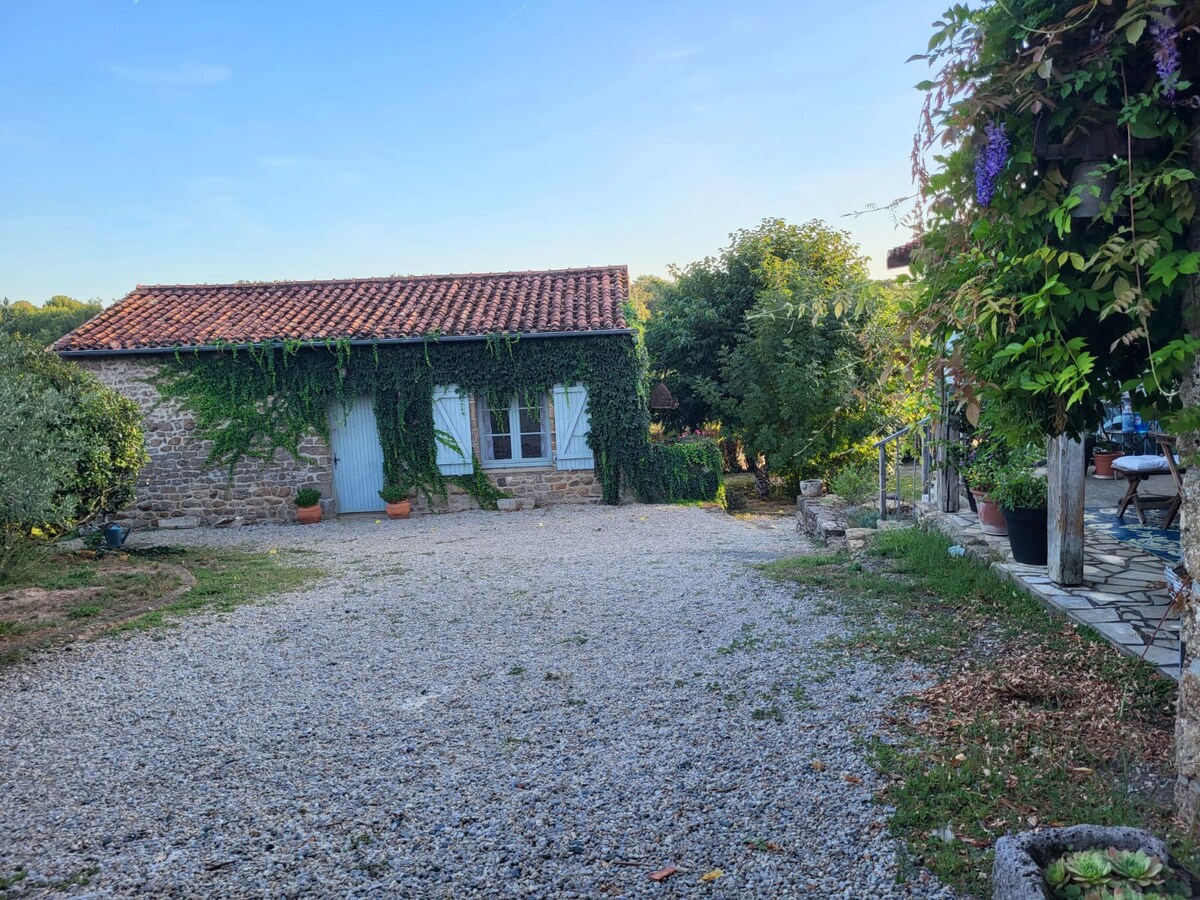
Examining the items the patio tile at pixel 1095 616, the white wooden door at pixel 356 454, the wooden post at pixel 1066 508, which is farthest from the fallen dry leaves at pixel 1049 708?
the white wooden door at pixel 356 454

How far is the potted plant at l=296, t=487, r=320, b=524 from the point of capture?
1167 cm

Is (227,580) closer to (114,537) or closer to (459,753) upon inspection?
(114,537)

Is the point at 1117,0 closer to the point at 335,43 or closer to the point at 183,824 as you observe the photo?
the point at 183,824

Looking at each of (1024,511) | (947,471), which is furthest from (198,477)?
(1024,511)

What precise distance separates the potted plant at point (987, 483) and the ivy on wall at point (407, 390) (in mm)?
6269

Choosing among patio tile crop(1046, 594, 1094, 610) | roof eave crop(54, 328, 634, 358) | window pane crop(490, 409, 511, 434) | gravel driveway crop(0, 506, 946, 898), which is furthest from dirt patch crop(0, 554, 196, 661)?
patio tile crop(1046, 594, 1094, 610)

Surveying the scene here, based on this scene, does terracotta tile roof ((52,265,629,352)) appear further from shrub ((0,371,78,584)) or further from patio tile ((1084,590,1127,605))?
patio tile ((1084,590,1127,605))

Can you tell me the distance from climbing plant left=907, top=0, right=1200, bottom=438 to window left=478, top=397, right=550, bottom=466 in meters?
10.0

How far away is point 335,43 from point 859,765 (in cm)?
894

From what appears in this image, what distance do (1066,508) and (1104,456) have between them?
5186mm

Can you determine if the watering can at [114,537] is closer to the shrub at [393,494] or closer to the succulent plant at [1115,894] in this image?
the shrub at [393,494]

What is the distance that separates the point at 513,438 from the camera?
12.2m

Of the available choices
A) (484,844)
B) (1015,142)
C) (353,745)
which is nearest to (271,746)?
(353,745)

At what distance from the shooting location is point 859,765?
300 cm
